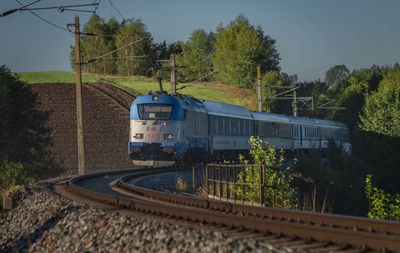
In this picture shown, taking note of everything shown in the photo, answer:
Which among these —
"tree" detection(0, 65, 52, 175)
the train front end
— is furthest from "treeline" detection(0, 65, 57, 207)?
the train front end

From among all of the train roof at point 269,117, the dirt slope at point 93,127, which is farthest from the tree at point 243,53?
the train roof at point 269,117

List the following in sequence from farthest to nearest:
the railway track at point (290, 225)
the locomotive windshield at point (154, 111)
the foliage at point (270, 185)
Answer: the locomotive windshield at point (154, 111), the foliage at point (270, 185), the railway track at point (290, 225)

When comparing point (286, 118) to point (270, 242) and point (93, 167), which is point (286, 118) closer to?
point (93, 167)

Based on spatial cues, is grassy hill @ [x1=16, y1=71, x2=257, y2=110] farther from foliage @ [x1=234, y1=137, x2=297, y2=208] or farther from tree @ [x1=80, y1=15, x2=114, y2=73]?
foliage @ [x1=234, y1=137, x2=297, y2=208]

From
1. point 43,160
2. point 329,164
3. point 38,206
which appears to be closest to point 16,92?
point 43,160

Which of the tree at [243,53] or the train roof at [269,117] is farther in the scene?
the tree at [243,53]

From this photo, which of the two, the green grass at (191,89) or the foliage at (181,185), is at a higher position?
the green grass at (191,89)

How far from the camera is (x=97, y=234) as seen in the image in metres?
8.79

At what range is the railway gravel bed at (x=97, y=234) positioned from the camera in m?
6.82

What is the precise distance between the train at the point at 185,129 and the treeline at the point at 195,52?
4560 cm

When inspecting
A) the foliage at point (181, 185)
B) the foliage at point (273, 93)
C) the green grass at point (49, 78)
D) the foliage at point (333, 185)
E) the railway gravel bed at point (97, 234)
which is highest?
the green grass at point (49, 78)

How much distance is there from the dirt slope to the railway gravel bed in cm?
2267

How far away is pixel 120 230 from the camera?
8.54m

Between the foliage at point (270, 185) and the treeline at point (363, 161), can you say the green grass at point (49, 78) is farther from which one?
the foliage at point (270, 185)
